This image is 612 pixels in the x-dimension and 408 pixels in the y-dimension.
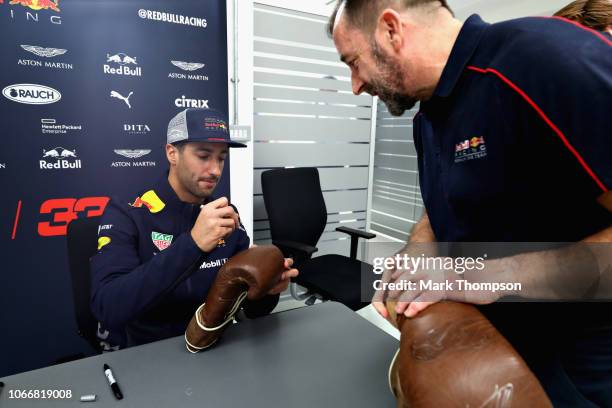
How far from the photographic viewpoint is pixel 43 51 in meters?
2.11

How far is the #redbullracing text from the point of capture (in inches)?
91.0

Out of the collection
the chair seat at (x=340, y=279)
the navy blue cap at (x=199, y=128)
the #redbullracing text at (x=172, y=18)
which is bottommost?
the chair seat at (x=340, y=279)

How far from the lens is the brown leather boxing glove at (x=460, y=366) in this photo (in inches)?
20.6

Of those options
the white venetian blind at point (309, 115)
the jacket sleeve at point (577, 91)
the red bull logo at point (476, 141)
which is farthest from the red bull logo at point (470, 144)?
the white venetian blind at point (309, 115)

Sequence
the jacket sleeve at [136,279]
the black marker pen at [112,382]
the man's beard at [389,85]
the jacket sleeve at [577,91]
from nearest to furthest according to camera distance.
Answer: the jacket sleeve at [577,91]
the black marker pen at [112,382]
the man's beard at [389,85]
the jacket sleeve at [136,279]

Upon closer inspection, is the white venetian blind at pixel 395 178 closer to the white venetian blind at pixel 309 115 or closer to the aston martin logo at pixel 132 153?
the white venetian blind at pixel 309 115

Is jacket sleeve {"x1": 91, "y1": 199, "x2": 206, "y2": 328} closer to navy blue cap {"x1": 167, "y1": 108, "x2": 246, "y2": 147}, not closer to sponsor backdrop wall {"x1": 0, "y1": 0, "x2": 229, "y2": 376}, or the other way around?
navy blue cap {"x1": 167, "y1": 108, "x2": 246, "y2": 147}

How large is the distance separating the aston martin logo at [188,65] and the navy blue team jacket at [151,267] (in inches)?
51.5

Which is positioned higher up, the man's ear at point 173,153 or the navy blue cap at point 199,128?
the navy blue cap at point 199,128

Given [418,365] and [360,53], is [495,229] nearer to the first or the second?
[418,365]

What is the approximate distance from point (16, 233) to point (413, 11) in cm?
247

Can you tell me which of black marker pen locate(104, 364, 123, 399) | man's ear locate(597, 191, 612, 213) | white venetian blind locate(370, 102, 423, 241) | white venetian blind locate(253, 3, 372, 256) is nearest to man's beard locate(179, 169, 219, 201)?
black marker pen locate(104, 364, 123, 399)

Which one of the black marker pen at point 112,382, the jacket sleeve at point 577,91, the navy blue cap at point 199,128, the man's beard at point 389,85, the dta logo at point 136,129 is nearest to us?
the jacket sleeve at point 577,91

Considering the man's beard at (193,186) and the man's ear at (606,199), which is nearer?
the man's ear at (606,199)
